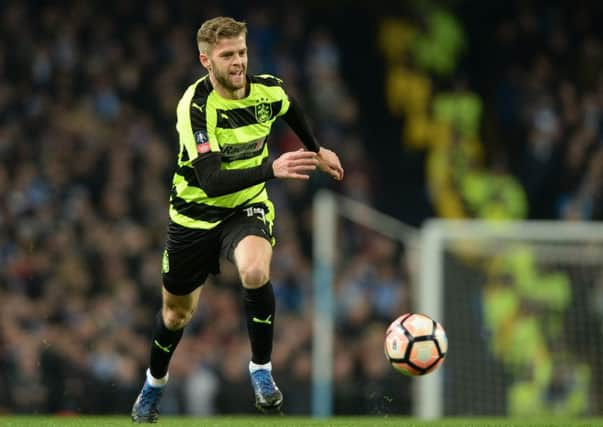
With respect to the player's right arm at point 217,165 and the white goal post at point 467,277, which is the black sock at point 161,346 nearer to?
the player's right arm at point 217,165

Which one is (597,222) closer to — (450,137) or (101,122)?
(450,137)

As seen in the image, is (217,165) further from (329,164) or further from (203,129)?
(329,164)

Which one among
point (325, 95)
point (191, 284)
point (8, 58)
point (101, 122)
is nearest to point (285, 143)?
point (325, 95)

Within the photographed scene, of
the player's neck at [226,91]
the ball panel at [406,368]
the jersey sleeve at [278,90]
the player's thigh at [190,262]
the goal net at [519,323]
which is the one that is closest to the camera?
the player's neck at [226,91]

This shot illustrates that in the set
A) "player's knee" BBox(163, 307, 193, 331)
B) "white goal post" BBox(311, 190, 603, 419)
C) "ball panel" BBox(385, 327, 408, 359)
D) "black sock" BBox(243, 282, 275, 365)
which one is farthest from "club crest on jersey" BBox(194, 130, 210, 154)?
"white goal post" BBox(311, 190, 603, 419)

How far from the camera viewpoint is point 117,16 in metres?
16.2

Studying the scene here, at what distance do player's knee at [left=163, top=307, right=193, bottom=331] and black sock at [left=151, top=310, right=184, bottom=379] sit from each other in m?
0.03

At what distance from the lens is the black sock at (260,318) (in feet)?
22.9

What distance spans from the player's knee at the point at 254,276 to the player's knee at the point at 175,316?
0.71m

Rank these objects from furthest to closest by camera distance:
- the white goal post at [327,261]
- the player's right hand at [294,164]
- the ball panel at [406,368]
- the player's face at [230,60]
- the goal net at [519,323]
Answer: the goal net at [519,323]
the white goal post at [327,261]
the ball panel at [406,368]
the player's face at [230,60]
the player's right hand at [294,164]

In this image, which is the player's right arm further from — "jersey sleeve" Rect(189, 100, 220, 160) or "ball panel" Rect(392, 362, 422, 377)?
"ball panel" Rect(392, 362, 422, 377)

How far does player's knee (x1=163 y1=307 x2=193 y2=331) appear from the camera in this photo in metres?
7.46

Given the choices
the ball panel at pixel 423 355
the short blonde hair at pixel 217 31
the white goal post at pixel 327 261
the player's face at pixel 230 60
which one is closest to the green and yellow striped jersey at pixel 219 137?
the player's face at pixel 230 60

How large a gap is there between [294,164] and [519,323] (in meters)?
6.97
